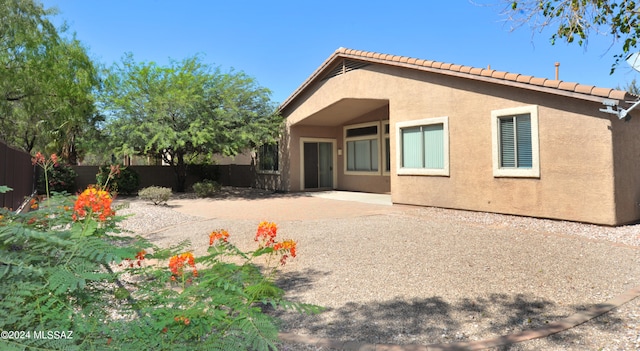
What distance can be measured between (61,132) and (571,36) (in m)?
25.4

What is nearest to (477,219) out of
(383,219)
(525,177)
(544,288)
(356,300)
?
(525,177)

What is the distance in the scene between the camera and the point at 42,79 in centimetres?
1758

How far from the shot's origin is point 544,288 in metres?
5.00

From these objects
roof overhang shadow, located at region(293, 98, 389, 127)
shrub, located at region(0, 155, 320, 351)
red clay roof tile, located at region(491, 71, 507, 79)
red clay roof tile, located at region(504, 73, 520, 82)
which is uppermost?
roof overhang shadow, located at region(293, 98, 389, 127)

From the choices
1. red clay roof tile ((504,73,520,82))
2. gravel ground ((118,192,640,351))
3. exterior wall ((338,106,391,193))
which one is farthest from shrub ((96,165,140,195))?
red clay roof tile ((504,73,520,82))

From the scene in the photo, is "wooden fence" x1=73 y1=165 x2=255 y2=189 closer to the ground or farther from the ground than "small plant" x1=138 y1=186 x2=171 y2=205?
farther from the ground

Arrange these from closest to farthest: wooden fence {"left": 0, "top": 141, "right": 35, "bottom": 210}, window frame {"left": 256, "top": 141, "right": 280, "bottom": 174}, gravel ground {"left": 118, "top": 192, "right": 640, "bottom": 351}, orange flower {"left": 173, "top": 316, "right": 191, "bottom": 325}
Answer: orange flower {"left": 173, "top": 316, "right": 191, "bottom": 325} < gravel ground {"left": 118, "top": 192, "right": 640, "bottom": 351} < wooden fence {"left": 0, "top": 141, "right": 35, "bottom": 210} < window frame {"left": 256, "top": 141, "right": 280, "bottom": 174}

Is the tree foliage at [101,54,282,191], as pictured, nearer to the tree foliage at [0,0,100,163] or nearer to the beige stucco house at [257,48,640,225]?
the tree foliage at [0,0,100,163]

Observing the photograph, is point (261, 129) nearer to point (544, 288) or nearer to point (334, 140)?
point (334, 140)

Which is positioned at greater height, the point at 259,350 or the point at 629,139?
the point at 629,139

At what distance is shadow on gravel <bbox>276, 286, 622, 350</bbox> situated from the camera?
12.3 ft

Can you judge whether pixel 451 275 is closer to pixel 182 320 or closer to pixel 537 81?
pixel 182 320

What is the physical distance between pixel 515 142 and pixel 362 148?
8352mm

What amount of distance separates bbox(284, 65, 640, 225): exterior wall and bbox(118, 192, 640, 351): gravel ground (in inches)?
24.1
